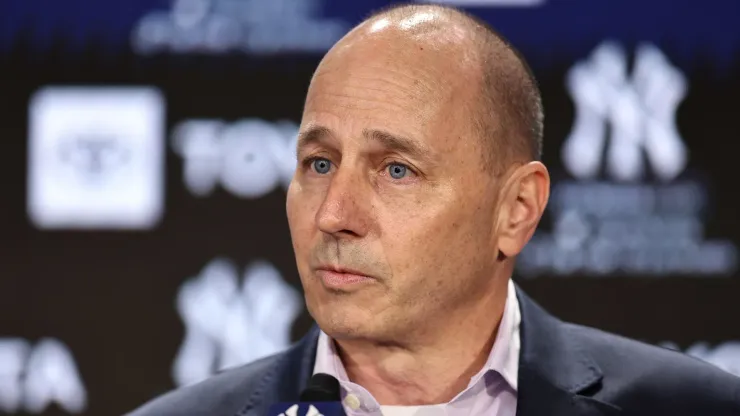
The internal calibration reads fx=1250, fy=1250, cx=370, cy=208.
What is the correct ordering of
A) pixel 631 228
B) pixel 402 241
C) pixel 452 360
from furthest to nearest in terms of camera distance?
pixel 631 228, pixel 452 360, pixel 402 241

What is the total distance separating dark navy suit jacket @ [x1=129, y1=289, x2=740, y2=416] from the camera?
2.02m

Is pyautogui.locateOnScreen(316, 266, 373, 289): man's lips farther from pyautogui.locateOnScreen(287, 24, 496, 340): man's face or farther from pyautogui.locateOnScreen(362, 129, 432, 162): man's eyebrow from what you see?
pyautogui.locateOnScreen(362, 129, 432, 162): man's eyebrow

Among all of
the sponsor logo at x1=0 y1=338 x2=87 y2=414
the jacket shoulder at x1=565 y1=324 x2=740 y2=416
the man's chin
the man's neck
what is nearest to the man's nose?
the man's chin

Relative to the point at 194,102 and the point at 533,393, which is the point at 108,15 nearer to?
the point at 194,102

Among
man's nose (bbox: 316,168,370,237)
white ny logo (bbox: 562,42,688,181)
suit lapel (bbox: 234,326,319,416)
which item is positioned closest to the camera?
man's nose (bbox: 316,168,370,237)

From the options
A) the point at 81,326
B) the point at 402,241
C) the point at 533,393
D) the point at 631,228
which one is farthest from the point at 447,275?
the point at 81,326

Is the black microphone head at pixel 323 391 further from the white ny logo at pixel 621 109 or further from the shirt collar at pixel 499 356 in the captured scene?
the white ny logo at pixel 621 109

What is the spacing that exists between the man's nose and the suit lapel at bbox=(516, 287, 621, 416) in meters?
0.39

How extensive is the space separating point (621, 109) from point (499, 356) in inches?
55.2

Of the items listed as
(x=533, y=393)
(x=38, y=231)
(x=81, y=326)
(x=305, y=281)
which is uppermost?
(x=305, y=281)

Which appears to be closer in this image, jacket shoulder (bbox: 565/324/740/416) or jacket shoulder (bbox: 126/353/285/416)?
jacket shoulder (bbox: 565/324/740/416)

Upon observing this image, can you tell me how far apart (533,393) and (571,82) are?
1450 millimetres

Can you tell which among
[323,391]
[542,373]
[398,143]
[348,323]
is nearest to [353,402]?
[323,391]

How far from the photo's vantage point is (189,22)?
10.7 feet
